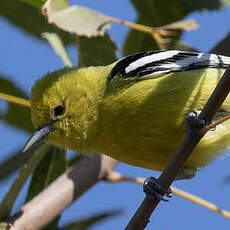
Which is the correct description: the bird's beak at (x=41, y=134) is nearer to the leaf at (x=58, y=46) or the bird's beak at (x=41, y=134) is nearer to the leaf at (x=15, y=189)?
the leaf at (x=15, y=189)

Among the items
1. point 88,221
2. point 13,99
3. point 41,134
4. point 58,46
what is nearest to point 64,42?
point 58,46

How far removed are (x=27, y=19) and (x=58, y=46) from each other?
0.39 metres

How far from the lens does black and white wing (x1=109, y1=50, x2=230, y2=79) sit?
11.5 ft

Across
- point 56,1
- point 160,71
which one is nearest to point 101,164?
point 160,71

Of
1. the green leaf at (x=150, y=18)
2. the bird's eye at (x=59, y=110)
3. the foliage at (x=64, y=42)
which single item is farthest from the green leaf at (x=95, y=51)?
the bird's eye at (x=59, y=110)

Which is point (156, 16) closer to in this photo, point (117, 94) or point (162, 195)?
point (117, 94)

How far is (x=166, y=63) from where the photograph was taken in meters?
3.55

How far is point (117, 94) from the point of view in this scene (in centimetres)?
352

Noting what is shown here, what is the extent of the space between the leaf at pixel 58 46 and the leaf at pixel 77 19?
37cm

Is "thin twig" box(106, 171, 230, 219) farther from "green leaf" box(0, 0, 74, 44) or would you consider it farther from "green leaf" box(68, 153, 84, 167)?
"green leaf" box(0, 0, 74, 44)

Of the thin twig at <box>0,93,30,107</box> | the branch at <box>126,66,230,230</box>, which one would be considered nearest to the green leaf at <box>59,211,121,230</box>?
the thin twig at <box>0,93,30,107</box>

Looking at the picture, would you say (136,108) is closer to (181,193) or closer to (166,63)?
(166,63)

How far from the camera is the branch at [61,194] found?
3.53 metres

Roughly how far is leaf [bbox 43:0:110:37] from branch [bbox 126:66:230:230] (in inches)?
47.0
